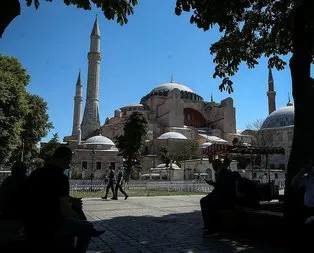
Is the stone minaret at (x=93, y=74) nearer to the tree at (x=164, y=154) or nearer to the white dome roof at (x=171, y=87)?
the tree at (x=164, y=154)

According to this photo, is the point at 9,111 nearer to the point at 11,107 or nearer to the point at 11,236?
the point at 11,107

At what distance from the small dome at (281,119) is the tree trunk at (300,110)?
45.1 m

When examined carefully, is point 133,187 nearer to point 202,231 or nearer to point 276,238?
point 202,231

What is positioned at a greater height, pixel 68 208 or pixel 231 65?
pixel 231 65

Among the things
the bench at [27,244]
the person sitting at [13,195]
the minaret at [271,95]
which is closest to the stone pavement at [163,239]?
the person sitting at [13,195]

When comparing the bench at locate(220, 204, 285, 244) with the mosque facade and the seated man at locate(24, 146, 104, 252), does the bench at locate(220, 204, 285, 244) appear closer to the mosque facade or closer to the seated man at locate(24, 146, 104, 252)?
the seated man at locate(24, 146, 104, 252)

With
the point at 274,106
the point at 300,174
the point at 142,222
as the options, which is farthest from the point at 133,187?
the point at 274,106

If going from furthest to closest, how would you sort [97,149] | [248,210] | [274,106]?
[274,106] < [97,149] < [248,210]

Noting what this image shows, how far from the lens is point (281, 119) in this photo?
4831cm

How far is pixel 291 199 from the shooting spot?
14.9 ft

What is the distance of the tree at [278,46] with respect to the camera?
4660mm

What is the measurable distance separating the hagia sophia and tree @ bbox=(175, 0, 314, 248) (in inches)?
961

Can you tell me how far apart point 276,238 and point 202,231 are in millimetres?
1507

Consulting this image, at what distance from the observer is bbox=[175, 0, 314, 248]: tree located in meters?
4.66
